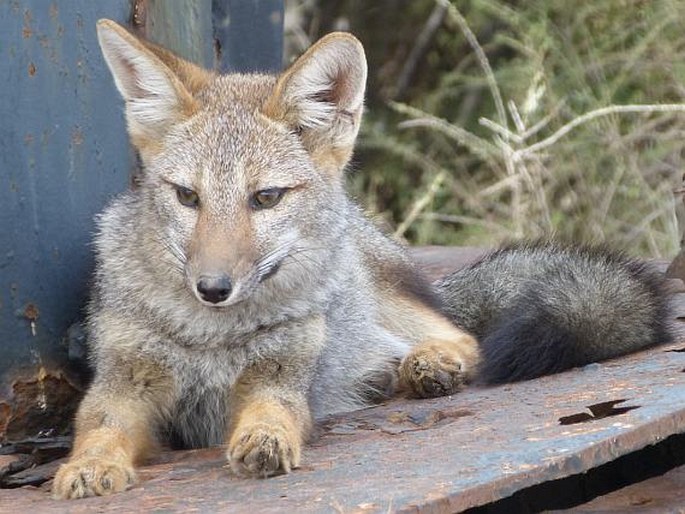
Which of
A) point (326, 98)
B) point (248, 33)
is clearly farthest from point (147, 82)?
point (248, 33)

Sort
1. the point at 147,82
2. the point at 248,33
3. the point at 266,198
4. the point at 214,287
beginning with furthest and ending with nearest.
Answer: the point at 248,33, the point at 147,82, the point at 266,198, the point at 214,287

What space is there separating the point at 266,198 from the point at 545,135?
19.0ft

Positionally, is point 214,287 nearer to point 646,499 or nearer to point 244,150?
point 244,150

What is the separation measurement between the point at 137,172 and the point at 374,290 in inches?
40.2

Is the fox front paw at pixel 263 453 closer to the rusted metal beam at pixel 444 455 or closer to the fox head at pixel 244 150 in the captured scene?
the rusted metal beam at pixel 444 455

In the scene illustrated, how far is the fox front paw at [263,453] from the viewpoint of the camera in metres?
3.19

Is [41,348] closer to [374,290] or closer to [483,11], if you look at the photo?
[374,290]

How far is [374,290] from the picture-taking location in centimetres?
494

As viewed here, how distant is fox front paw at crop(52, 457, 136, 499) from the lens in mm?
3168

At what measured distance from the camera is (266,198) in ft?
12.3

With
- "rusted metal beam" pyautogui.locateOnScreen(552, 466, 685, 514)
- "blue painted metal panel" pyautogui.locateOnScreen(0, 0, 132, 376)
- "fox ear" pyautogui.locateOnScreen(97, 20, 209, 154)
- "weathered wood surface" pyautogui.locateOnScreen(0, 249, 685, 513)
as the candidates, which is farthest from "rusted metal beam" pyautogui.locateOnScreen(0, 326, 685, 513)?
"fox ear" pyautogui.locateOnScreen(97, 20, 209, 154)

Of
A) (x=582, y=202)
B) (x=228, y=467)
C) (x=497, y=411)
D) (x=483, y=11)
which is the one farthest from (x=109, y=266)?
(x=483, y=11)

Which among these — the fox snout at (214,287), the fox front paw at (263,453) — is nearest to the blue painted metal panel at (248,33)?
the fox snout at (214,287)

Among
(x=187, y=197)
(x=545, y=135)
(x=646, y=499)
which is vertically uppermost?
(x=187, y=197)
